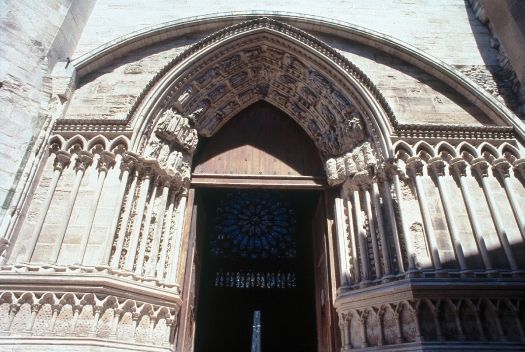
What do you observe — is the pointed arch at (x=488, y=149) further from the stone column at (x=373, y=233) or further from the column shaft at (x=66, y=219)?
the column shaft at (x=66, y=219)

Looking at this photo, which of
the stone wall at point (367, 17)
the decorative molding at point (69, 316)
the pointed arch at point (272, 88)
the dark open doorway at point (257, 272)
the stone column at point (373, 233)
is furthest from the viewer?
the dark open doorway at point (257, 272)

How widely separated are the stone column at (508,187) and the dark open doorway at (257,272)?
3.23 meters

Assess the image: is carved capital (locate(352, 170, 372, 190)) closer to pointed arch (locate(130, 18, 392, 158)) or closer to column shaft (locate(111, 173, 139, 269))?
pointed arch (locate(130, 18, 392, 158))

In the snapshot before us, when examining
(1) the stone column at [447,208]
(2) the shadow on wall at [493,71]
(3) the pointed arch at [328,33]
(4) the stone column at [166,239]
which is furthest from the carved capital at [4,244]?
(2) the shadow on wall at [493,71]

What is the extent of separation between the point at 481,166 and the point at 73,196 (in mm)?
4299

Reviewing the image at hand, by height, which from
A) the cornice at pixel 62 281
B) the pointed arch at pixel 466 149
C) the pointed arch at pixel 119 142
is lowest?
the cornice at pixel 62 281

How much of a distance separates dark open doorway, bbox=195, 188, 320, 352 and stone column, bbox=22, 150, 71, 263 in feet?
11.1

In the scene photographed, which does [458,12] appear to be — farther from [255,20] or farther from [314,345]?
[314,345]

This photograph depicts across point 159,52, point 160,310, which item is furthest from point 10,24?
point 160,310

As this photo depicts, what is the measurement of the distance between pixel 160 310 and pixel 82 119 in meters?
2.28

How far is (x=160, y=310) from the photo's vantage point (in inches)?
144

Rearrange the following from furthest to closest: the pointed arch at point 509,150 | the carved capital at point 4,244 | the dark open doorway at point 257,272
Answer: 1. the dark open doorway at point 257,272
2. the pointed arch at point 509,150
3. the carved capital at point 4,244

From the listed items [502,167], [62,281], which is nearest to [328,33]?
[502,167]

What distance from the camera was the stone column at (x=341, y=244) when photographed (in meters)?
4.05
